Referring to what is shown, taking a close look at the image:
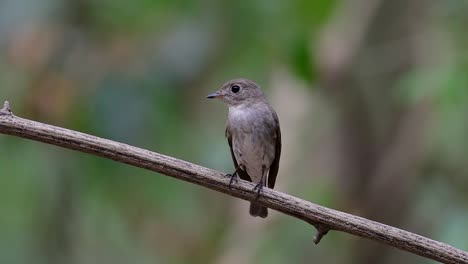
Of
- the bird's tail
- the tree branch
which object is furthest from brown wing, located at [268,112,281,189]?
the tree branch

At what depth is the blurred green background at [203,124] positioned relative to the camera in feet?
16.5

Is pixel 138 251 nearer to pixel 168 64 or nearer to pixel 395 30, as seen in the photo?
pixel 168 64

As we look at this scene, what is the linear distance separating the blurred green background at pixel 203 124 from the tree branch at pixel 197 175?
1.23m

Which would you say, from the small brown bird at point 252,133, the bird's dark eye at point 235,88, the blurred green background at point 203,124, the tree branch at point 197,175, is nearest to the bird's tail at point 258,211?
the small brown bird at point 252,133

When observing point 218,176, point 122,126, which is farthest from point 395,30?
point 218,176

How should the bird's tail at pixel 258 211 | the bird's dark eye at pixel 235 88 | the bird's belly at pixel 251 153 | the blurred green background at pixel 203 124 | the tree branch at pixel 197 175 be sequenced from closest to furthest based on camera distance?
the tree branch at pixel 197 175
the blurred green background at pixel 203 124
the bird's belly at pixel 251 153
the bird's tail at pixel 258 211
the bird's dark eye at pixel 235 88

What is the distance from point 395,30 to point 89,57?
3118 millimetres

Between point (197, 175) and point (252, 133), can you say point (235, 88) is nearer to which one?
point (252, 133)

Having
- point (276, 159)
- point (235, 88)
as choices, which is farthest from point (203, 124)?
point (276, 159)

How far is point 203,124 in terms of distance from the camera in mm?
6594

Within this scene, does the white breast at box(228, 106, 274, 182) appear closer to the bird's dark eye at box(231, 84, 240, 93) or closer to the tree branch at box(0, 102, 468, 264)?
the bird's dark eye at box(231, 84, 240, 93)

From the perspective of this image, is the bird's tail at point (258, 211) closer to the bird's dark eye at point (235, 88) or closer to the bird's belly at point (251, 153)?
the bird's belly at point (251, 153)

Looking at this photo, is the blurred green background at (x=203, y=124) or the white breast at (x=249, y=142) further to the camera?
the white breast at (x=249, y=142)

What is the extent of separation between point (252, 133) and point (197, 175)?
1.76 meters
